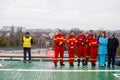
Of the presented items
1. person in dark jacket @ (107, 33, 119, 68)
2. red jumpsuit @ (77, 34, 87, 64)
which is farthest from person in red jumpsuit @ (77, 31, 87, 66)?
person in dark jacket @ (107, 33, 119, 68)

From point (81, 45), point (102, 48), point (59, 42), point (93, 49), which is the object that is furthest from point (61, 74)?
point (102, 48)

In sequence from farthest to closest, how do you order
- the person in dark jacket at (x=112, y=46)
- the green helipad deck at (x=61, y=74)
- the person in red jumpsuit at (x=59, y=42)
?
the person in red jumpsuit at (x=59, y=42)
the person in dark jacket at (x=112, y=46)
the green helipad deck at (x=61, y=74)

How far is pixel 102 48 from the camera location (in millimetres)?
17703

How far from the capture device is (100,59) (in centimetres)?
1791

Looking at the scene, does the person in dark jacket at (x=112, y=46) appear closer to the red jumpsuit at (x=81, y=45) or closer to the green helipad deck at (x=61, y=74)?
the green helipad deck at (x=61, y=74)

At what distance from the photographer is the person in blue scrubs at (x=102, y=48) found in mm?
17531

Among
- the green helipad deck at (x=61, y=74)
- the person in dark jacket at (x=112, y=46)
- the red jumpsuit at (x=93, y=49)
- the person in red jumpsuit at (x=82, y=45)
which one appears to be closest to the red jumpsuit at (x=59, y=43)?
the person in red jumpsuit at (x=82, y=45)

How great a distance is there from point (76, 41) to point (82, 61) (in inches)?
45.1

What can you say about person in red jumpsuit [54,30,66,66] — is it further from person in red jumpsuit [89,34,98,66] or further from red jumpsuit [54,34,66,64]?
person in red jumpsuit [89,34,98,66]

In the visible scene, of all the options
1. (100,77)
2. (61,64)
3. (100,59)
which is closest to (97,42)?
(100,59)

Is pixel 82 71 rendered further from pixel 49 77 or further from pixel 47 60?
pixel 47 60

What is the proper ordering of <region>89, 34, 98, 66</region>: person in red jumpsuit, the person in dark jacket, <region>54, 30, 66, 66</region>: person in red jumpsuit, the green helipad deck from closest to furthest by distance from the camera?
the green helipad deck, the person in dark jacket, <region>54, 30, 66, 66</region>: person in red jumpsuit, <region>89, 34, 98, 66</region>: person in red jumpsuit

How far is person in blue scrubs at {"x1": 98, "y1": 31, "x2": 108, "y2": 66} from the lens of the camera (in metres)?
17.5


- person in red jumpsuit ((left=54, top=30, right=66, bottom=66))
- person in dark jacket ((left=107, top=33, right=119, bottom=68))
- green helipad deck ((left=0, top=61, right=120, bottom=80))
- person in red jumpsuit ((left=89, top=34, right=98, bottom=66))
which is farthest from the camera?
person in red jumpsuit ((left=89, top=34, right=98, bottom=66))
